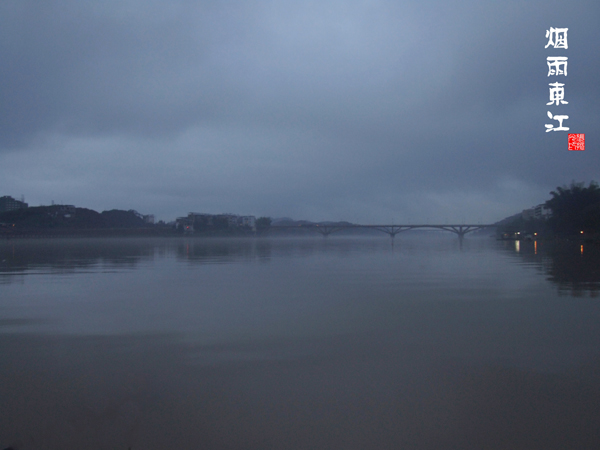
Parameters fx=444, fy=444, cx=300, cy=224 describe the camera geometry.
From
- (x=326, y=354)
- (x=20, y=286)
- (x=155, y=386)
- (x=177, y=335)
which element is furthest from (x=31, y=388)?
(x=20, y=286)

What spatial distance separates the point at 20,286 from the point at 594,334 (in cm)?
1789

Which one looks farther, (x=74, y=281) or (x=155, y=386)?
(x=74, y=281)

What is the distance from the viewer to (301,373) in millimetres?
6730

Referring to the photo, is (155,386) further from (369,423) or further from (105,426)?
(369,423)

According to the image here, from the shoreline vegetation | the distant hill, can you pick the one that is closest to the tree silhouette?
the shoreline vegetation

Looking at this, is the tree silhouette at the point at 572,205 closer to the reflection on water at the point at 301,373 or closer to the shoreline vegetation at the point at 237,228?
the shoreline vegetation at the point at 237,228

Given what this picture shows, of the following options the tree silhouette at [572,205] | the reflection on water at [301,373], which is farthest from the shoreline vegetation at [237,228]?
the reflection on water at [301,373]

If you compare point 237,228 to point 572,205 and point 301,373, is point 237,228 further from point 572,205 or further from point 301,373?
point 301,373

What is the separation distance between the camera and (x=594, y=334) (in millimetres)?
8750

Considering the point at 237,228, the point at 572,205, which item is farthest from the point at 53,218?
the point at 572,205

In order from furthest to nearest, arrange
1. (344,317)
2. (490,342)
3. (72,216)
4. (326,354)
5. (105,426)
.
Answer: (72,216) < (344,317) < (490,342) < (326,354) < (105,426)

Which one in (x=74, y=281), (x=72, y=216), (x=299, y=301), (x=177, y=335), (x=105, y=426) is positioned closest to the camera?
(x=105, y=426)

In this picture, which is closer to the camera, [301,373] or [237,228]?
[301,373]

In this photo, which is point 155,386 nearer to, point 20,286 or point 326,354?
point 326,354
